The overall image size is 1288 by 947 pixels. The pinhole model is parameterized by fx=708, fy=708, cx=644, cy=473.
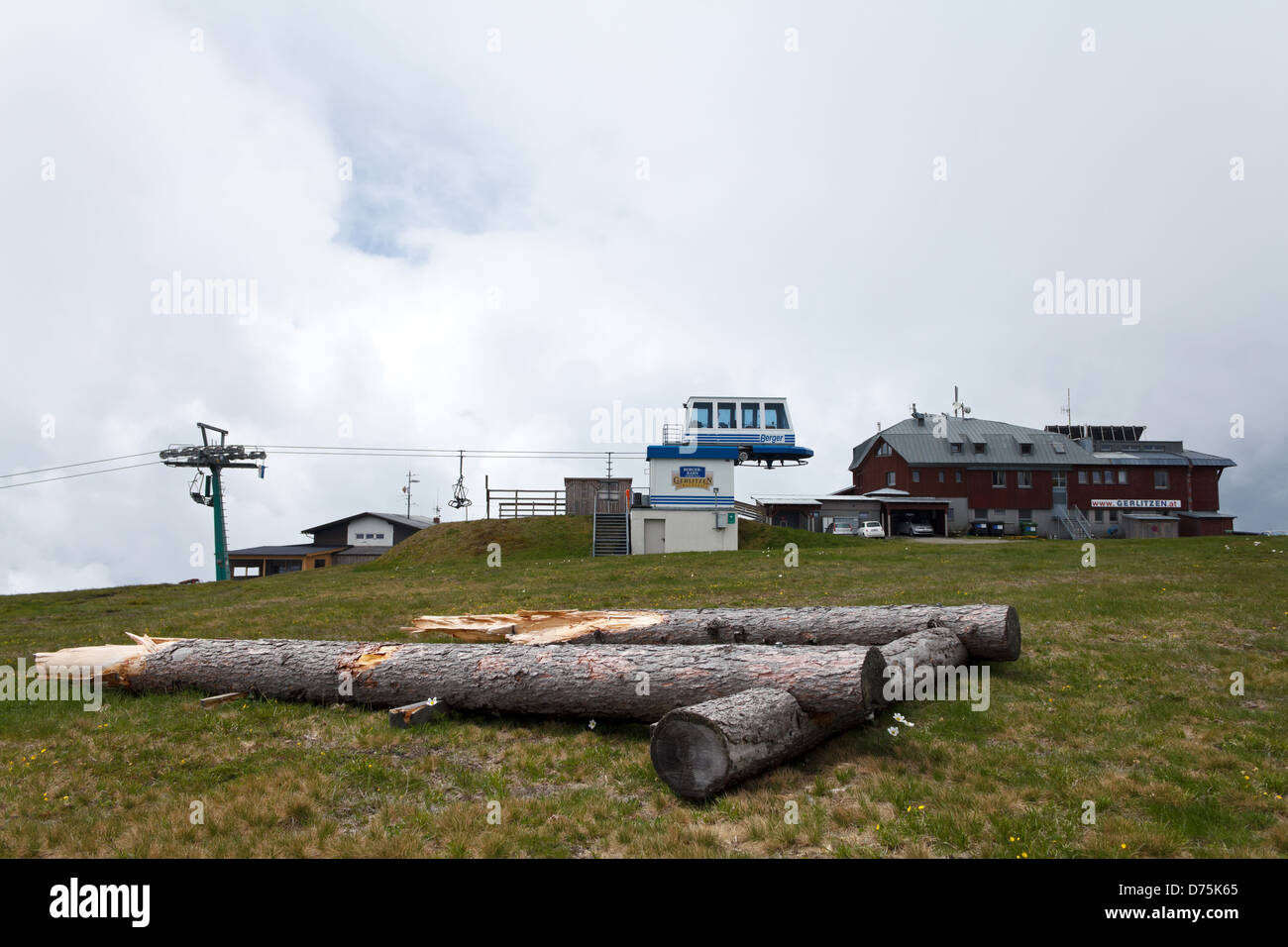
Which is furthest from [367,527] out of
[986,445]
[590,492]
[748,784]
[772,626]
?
[748,784]

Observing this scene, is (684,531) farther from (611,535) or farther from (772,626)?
(772,626)

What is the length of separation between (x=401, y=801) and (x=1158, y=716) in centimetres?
862

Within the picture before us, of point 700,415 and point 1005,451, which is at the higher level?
point 700,415

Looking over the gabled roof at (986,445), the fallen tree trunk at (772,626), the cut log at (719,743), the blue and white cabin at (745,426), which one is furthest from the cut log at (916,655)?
the gabled roof at (986,445)

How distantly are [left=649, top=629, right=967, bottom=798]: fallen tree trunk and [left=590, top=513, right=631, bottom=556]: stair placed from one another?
31742 millimetres

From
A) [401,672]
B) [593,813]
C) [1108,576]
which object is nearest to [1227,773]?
→ [593,813]

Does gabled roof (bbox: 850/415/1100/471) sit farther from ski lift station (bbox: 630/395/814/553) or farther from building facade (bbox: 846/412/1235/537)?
ski lift station (bbox: 630/395/814/553)

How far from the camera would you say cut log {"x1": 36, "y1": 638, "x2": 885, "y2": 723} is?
7.53 metres

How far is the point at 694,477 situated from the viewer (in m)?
40.1

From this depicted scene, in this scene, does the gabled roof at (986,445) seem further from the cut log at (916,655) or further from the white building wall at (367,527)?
the cut log at (916,655)

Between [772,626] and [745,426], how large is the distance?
32425 millimetres

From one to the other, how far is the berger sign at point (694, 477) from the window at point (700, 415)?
11.8 ft

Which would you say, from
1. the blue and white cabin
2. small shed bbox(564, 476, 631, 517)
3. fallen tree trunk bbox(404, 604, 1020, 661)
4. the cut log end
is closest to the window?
the blue and white cabin
